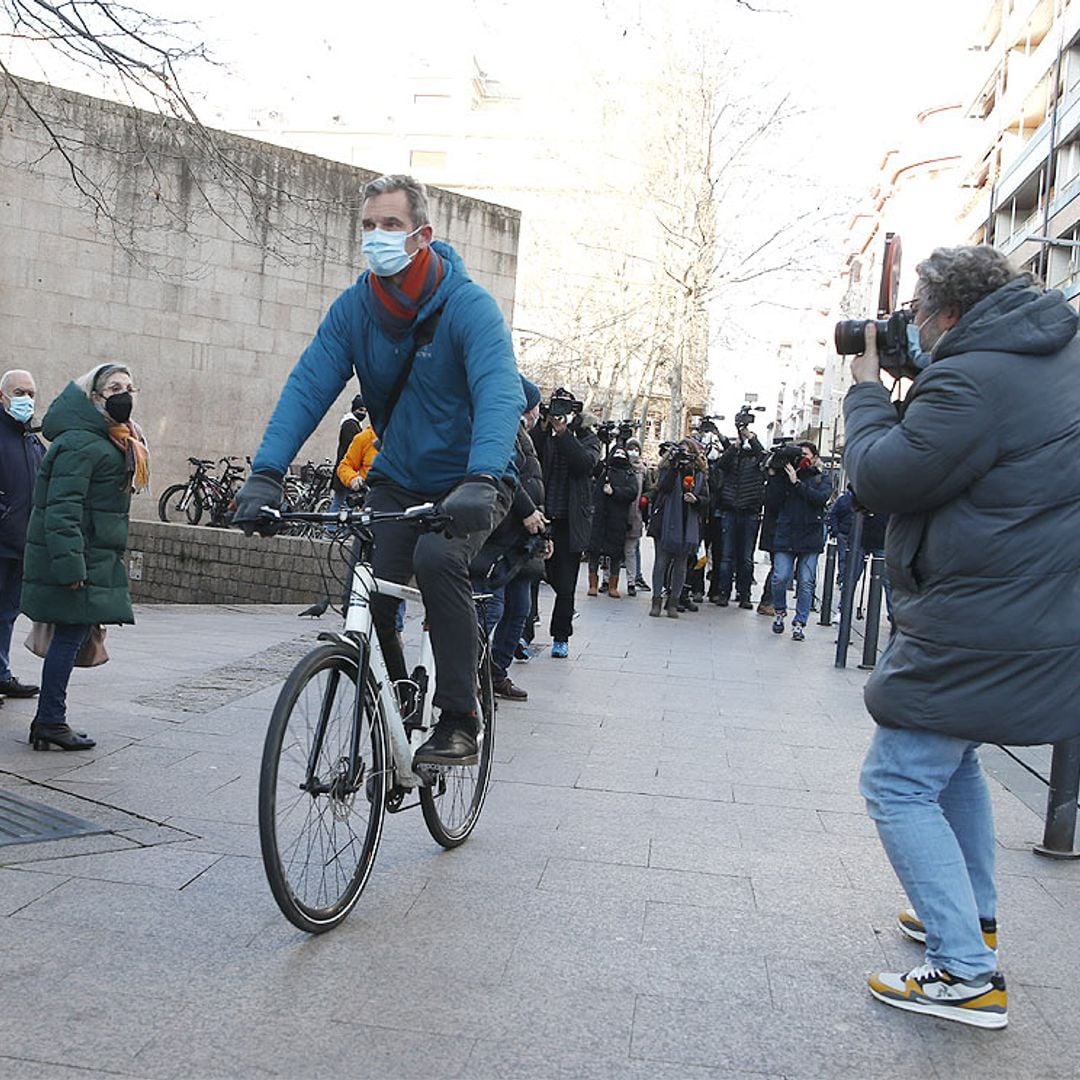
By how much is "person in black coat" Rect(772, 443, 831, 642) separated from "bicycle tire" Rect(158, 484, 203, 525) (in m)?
7.47

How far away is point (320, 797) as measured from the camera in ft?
12.7

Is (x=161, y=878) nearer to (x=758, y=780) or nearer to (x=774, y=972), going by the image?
(x=774, y=972)

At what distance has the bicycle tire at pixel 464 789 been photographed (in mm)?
4715

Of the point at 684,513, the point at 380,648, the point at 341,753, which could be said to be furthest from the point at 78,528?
the point at 684,513

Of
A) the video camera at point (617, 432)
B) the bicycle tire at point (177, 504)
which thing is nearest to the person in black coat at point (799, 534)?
the video camera at point (617, 432)

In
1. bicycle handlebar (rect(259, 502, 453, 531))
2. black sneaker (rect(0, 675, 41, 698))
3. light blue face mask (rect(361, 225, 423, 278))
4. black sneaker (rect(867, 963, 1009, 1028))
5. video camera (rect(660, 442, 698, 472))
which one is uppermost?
light blue face mask (rect(361, 225, 423, 278))

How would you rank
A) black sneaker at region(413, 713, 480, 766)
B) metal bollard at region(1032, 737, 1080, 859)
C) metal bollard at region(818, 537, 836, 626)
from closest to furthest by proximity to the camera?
black sneaker at region(413, 713, 480, 766) < metal bollard at region(1032, 737, 1080, 859) < metal bollard at region(818, 537, 836, 626)

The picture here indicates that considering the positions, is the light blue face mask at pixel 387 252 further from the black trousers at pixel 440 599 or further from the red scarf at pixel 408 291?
the black trousers at pixel 440 599

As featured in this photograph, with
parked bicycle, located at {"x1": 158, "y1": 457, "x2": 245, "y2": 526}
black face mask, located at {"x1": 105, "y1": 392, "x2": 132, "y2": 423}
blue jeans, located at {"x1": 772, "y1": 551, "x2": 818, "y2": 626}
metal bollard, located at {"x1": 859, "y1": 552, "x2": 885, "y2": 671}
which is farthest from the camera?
parked bicycle, located at {"x1": 158, "y1": 457, "x2": 245, "y2": 526}

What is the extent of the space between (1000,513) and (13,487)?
17.8 ft

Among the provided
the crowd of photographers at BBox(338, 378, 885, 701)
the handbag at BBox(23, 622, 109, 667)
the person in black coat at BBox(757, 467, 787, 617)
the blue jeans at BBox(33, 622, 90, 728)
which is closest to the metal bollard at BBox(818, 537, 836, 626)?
the crowd of photographers at BBox(338, 378, 885, 701)

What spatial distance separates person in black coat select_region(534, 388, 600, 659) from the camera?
10891 millimetres

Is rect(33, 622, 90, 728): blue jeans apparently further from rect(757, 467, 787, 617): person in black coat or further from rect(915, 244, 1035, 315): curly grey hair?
rect(757, 467, 787, 617): person in black coat

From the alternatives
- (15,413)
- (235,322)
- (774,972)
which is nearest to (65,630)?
(15,413)
